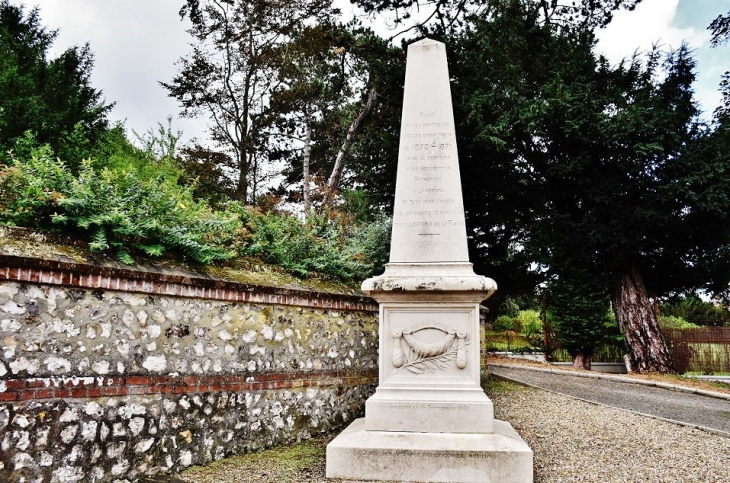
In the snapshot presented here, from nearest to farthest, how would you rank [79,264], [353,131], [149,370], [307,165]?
[79,264]
[149,370]
[353,131]
[307,165]

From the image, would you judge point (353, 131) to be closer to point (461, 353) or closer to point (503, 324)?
point (503, 324)

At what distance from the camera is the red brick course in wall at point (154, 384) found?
3.94m

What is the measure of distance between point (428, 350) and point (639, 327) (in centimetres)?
1130

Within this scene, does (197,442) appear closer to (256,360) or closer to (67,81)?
(256,360)

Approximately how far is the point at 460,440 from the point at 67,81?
502 inches

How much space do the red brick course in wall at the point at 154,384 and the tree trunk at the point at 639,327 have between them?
10.3m

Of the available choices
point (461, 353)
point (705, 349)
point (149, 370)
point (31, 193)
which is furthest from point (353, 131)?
point (149, 370)

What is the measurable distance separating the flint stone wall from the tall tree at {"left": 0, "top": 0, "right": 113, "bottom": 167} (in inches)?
265

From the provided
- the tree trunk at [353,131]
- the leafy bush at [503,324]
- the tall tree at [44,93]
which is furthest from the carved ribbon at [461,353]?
the leafy bush at [503,324]

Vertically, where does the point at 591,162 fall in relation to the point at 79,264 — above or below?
above

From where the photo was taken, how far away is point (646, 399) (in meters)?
9.66

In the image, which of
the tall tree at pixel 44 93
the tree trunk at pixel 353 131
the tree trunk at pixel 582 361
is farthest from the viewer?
the tree trunk at pixel 353 131

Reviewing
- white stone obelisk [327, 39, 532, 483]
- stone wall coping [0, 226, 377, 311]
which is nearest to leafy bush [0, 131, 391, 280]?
stone wall coping [0, 226, 377, 311]

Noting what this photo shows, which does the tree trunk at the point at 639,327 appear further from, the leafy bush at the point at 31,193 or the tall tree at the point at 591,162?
the leafy bush at the point at 31,193
